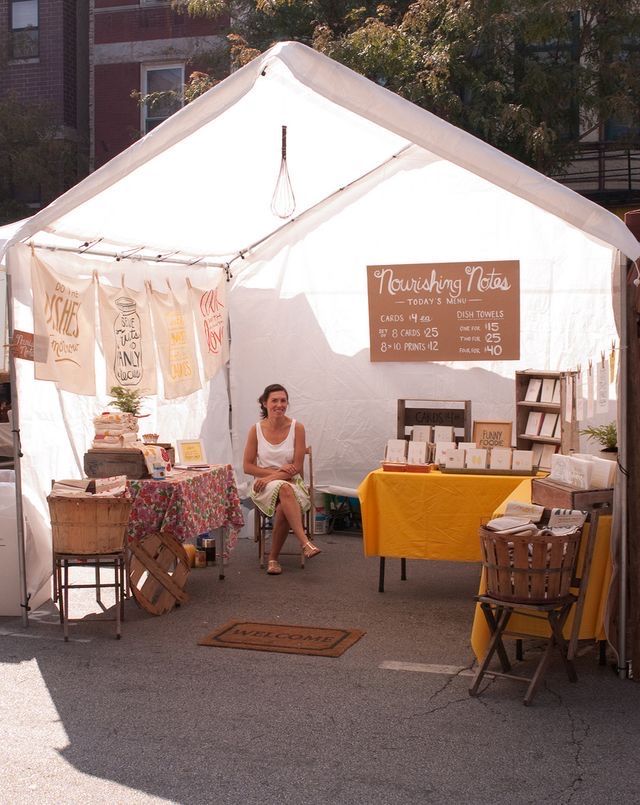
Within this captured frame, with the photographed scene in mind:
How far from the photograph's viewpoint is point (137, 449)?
6996 mm

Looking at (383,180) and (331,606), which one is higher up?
(383,180)

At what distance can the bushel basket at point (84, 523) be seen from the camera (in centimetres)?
612

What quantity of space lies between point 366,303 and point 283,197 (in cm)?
142

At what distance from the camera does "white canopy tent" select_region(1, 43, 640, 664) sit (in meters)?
7.06

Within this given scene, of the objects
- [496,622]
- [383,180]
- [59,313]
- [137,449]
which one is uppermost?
[383,180]

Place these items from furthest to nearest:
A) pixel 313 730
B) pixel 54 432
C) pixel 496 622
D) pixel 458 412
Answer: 1. pixel 458 412
2. pixel 54 432
3. pixel 496 622
4. pixel 313 730

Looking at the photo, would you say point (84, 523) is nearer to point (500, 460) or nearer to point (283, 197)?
point (500, 460)

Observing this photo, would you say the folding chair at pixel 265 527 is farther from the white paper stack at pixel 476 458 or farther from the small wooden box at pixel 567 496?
the small wooden box at pixel 567 496

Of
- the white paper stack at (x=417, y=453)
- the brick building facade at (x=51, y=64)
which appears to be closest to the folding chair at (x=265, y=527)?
the white paper stack at (x=417, y=453)

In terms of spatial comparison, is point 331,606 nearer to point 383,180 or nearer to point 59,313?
point 59,313

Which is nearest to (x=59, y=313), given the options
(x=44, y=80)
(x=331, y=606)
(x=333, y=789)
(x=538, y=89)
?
(x=331, y=606)

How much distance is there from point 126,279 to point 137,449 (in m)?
1.84

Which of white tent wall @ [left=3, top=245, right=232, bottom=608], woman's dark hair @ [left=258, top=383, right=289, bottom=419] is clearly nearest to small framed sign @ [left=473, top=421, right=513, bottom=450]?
woman's dark hair @ [left=258, top=383, right=289, bottom=419]

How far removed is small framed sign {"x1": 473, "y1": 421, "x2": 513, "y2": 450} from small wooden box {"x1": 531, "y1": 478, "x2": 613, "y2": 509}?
1956 mm
